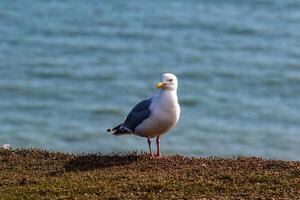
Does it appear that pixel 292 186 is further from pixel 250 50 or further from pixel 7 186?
pixel 250 50

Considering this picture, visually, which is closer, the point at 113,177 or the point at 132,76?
the point at 113,177

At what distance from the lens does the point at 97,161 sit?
449 inches

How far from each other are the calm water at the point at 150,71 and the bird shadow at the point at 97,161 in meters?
7.13

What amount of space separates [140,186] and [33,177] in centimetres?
144

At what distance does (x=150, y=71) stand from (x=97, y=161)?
519 inches

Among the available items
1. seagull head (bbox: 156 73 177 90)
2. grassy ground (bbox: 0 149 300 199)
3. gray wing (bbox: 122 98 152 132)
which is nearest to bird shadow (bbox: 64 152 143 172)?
grassy ground (bbox: 0 149 300 199)

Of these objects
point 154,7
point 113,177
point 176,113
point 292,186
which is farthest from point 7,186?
point 154,7

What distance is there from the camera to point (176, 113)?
1169cm

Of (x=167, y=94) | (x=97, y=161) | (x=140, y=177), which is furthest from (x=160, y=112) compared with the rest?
(x=140, y=177)

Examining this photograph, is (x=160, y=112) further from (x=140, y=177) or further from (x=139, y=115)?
(x=140, y=177)

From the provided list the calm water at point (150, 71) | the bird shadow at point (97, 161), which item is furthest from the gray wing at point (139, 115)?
A: the calm water at point (150, 71)

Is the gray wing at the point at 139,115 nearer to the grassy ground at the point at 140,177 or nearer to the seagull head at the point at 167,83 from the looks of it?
the seagull head at the point at 167,83

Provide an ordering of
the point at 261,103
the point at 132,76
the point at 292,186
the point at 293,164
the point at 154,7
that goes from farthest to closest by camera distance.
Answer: the point at 154,7, the point at 132,76, the point at 261,103, the point at 293,164, the point at 292,186

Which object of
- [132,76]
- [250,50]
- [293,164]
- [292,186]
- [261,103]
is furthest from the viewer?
[250,50]
